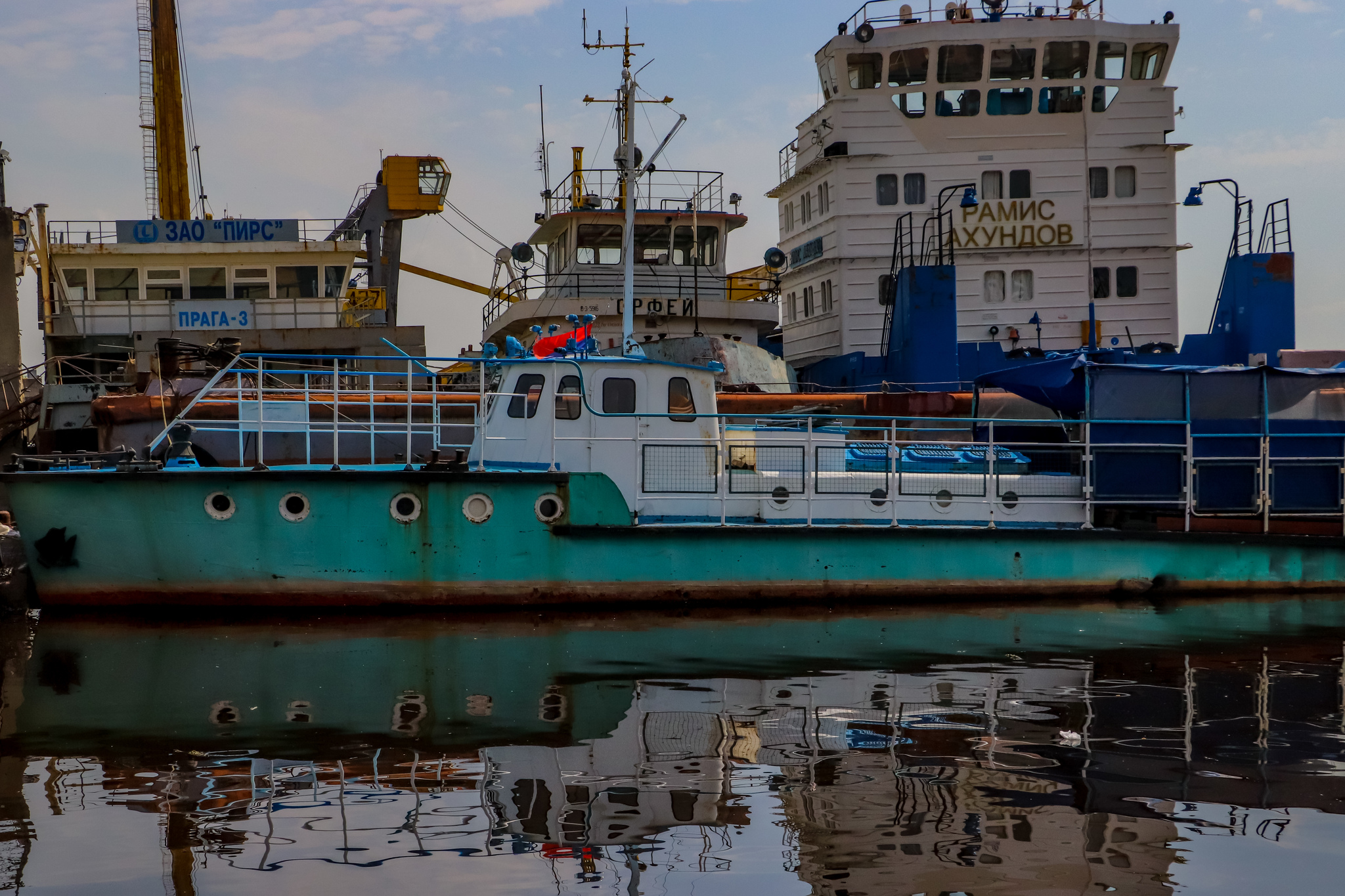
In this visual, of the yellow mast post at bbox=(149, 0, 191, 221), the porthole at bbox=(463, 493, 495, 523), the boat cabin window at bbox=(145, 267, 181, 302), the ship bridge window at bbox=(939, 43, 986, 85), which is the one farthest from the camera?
the yellow mast post at bbox=(149, 0, 191, 221)

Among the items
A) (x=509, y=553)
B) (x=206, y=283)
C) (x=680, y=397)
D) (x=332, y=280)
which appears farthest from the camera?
(x=332, y=280)

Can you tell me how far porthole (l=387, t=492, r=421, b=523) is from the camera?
1291cm

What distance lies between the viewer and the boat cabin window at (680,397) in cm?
1402

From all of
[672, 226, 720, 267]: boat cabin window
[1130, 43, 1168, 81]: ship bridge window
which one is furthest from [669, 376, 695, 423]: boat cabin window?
[1130, 43, 1168, 81]: ship bridge window

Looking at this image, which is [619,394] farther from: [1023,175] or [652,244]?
[1023,175]

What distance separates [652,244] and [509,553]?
1429 cm

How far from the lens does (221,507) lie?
12641 millimetres

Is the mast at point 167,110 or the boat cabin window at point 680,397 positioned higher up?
the mast at point 167,110

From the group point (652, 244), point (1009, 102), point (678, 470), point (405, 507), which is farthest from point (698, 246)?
point (405, 507)

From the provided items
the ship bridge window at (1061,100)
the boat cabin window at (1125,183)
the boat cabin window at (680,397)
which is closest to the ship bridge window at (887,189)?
the ship bridge window at (1061,100)

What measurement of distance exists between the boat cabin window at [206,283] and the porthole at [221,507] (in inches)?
817

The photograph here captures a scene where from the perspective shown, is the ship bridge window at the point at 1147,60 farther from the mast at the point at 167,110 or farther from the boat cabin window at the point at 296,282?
the mast at the point at 167,110

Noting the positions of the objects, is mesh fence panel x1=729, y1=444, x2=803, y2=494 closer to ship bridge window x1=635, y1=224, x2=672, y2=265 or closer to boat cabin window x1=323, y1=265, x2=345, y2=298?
ship bridge window x1=635, y1=224, x2=672, y2=265

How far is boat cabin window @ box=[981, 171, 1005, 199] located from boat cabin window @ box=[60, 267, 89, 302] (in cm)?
2209
